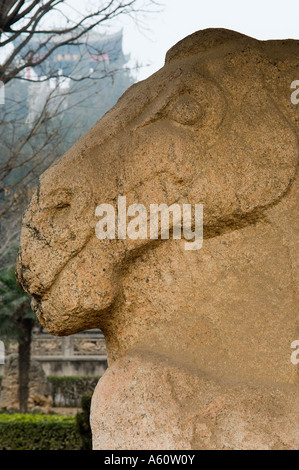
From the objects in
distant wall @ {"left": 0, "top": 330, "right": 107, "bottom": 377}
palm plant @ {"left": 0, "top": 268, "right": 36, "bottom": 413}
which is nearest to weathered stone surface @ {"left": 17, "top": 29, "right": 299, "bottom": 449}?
palm plant @ {"left": 0, "top": 268, "right": 36, "bottom": 413}

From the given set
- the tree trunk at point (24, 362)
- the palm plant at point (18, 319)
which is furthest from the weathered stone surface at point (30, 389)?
the palm plant at point (18, 319)

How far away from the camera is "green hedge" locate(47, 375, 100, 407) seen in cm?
1664

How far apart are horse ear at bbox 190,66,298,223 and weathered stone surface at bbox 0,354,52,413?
1270 cm

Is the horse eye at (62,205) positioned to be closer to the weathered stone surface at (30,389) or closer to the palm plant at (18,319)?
the palm plant at (18,319)

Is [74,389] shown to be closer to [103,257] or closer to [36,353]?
[36,353]

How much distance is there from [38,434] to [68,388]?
8.06 metres

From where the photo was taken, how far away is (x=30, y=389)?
576 inches

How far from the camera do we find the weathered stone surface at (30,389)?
14109mm

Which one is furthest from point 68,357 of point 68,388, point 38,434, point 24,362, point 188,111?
point 188,111

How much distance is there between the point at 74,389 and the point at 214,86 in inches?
610

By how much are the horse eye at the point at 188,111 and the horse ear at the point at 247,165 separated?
12 cm

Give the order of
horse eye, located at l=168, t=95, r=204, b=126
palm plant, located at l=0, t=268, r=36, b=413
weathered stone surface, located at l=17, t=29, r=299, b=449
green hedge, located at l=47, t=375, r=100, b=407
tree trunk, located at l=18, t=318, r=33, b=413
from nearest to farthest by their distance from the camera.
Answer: weathered stone surface, located at l=17, t=29, r=299, b=449
horse eye, located at l=168, t=95, r=204, b=126
palm plant, located at l=0, t=268, r=36, b=413
tree trunk, located at l=18, t=318, r=33, b=413
green hedge, located at l=47, t=375, r=100, b=407

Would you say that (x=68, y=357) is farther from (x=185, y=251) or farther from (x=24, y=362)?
(x=185, y=251)

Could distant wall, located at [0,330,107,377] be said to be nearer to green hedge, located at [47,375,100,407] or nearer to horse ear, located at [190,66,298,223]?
green hedge, located at [47,375,100,407]
